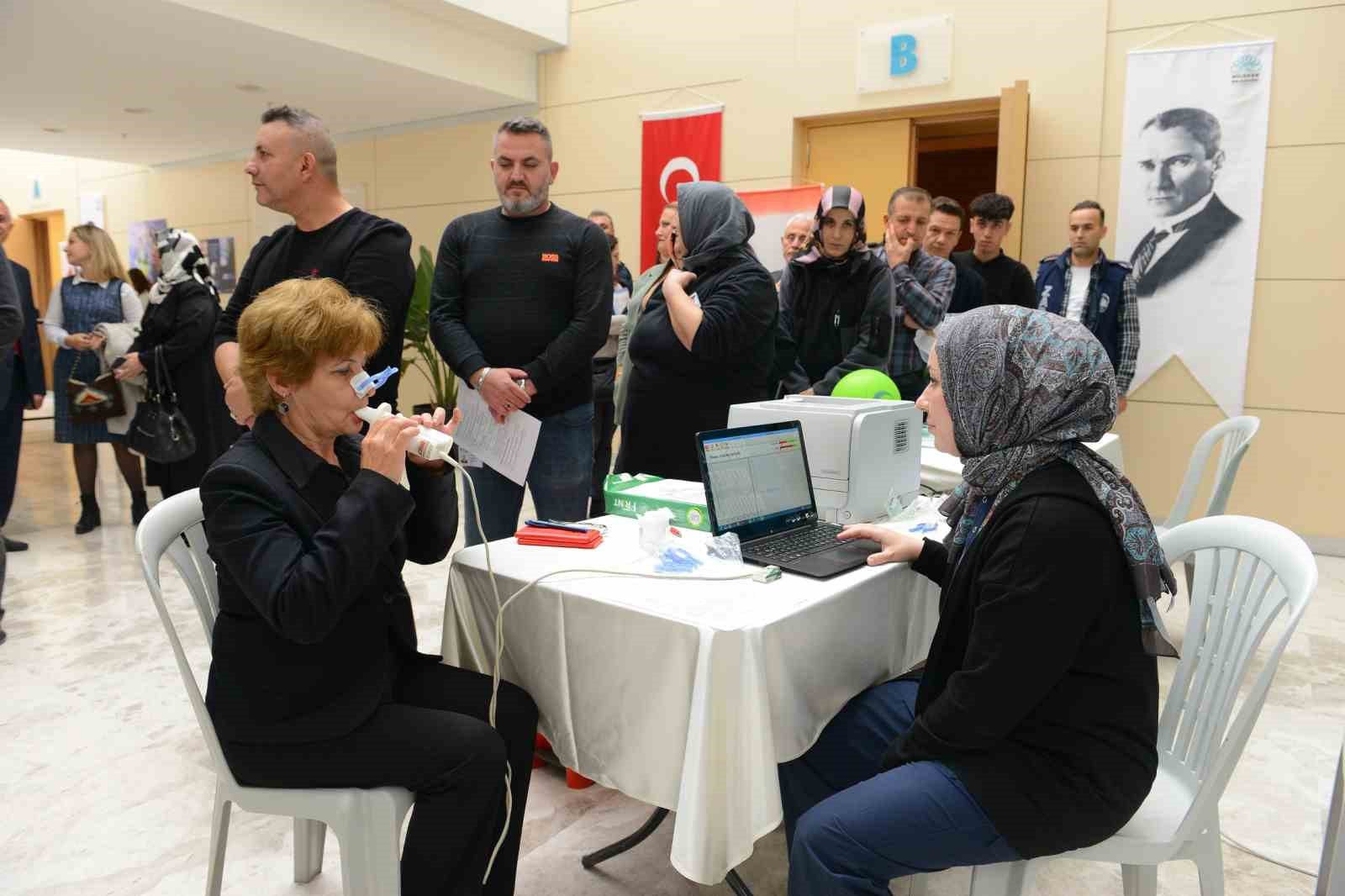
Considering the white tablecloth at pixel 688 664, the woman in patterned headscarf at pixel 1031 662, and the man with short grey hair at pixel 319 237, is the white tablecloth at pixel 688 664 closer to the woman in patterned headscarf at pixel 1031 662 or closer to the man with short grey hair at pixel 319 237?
the woman in patterned headscarf at pixel 1031 662

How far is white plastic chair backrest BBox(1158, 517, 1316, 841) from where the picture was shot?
133cm

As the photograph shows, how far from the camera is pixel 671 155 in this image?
622 centimetres

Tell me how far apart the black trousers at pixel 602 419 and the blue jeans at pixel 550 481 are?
202cm

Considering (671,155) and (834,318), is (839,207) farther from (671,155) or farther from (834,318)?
(671,155)

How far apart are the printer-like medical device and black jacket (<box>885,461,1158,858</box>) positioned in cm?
67

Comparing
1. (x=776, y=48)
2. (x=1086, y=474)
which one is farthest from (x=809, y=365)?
(x=776, y=48)

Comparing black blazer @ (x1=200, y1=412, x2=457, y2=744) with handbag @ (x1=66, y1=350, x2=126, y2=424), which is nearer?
black blazer @ (x1=200, y1=412, x2=457, y2=744)

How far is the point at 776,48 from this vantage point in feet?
18.9

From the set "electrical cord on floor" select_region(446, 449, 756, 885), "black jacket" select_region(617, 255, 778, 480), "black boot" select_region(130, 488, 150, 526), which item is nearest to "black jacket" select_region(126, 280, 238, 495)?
"black boot" select_region(130, 488, 150, 526)

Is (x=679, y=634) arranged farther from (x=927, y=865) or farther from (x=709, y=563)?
(x=927, y=865)

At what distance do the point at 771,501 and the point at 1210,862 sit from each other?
0.96 meters

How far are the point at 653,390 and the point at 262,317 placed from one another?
1281mm

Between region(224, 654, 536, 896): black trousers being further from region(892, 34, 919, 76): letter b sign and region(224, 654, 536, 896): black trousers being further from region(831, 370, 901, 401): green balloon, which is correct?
region(892, 34, 919, 76): letter b sign

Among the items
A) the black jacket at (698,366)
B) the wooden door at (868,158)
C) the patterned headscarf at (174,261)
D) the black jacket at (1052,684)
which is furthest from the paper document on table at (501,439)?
the wooden door at (868,158)
